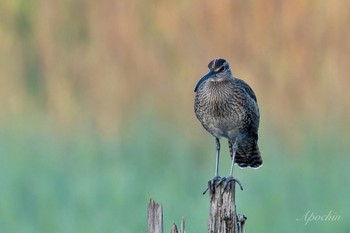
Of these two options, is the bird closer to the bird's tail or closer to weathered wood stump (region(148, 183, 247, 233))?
the bird's tail

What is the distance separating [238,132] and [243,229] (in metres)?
2.45

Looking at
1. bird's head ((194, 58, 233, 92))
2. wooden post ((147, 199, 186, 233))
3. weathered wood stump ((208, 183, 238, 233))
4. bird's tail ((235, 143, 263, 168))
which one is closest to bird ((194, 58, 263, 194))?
bird's head ((194, 58, 233, 92))

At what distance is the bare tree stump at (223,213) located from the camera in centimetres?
627

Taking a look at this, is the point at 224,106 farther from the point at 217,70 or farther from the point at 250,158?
the point at 250,158

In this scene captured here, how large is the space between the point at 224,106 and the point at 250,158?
94 centimetres

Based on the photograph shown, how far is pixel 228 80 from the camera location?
865cm

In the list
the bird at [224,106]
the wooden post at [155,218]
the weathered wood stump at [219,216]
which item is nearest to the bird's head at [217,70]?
the bird at [224,106]

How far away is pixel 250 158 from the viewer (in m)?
9.18

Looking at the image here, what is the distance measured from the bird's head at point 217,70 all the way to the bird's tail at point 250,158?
1.02 meters

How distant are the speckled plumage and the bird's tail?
38 cm

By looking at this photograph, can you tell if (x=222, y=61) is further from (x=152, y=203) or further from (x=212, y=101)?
(x=152, y=203)

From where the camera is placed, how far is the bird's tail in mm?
9122

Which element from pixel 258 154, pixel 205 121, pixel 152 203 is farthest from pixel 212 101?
pixel 152 203

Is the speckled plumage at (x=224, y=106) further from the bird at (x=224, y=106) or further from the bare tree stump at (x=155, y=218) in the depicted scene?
the bare tree stump at (x=155, y=218)
